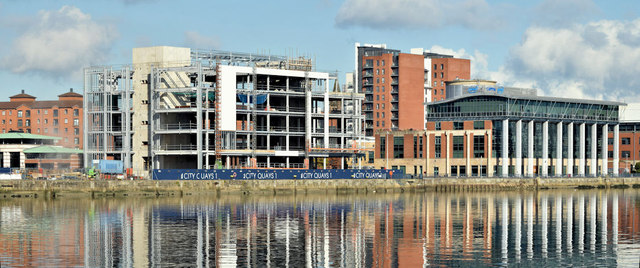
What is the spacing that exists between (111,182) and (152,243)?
57.0m

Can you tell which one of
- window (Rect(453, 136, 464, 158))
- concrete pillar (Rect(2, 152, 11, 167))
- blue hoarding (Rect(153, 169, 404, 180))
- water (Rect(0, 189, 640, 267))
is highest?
window (Rect(453, 136, 464, 158))

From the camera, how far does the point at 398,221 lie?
84562 mm

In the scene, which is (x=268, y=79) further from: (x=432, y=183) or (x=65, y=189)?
(x=65, y=189)

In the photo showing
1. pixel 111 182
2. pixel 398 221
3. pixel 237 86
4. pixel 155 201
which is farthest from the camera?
pixel 237 86

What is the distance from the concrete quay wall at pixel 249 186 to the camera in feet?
383

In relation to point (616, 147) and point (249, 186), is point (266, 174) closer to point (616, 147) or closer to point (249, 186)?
point (249, 186)

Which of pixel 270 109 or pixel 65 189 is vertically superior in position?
pixel 270 109

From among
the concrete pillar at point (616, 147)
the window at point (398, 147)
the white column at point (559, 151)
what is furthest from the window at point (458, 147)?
the concrete pillar at point (616, 147)

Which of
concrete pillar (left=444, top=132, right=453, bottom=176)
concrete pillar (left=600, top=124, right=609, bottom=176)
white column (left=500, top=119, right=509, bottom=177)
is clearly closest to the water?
→ white column (left=500, top=119, right=509, bottom=177)

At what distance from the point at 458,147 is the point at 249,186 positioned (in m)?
54.2

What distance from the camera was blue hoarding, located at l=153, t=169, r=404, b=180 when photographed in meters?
124

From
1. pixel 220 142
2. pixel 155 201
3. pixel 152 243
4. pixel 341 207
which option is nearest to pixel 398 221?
pixel 341 207

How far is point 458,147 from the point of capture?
16675cm

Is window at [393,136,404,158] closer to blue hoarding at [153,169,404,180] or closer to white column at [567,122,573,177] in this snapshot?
blue hoarding at [153,169,404,180]
